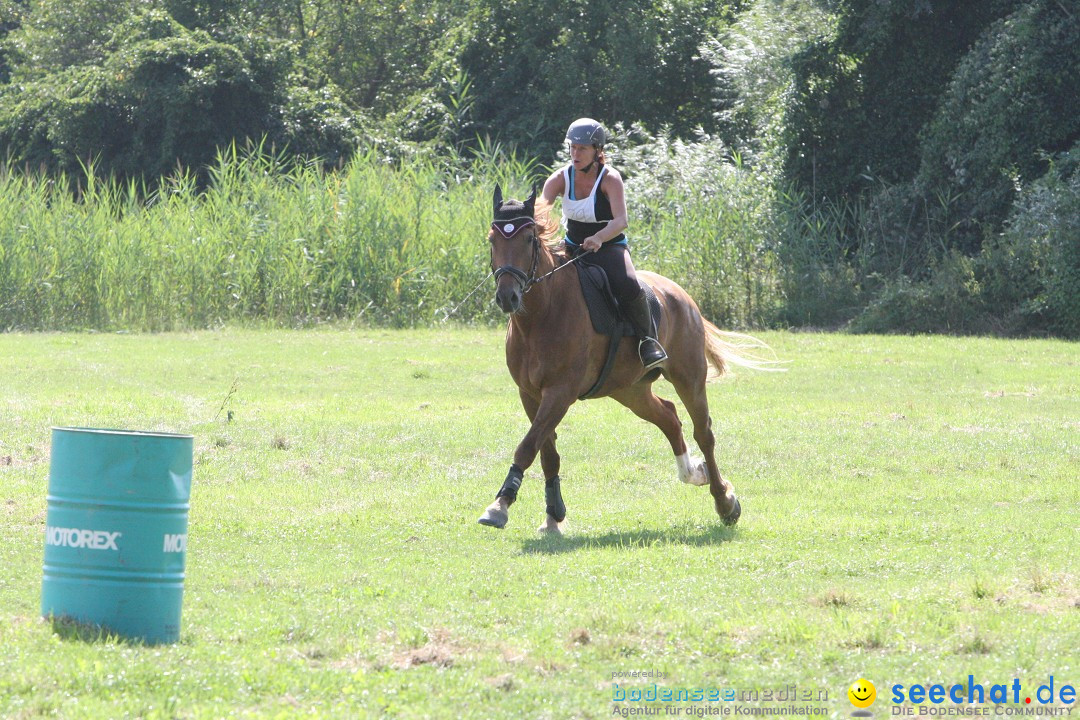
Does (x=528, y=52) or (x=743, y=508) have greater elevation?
(x=528, y=52)

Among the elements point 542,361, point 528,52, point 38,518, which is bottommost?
point 38,518

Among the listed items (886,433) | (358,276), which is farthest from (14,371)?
(886,433)


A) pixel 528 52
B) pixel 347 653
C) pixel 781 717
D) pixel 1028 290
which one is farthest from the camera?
pixel 528 52

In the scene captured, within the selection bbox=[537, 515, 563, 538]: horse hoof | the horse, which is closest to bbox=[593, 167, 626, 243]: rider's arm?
the horse

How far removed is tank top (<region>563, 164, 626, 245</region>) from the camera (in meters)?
9.30

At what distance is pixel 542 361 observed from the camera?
29.5 ft

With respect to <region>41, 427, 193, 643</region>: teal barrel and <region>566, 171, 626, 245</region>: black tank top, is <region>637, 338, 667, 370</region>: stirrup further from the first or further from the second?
<region>41, 427, 193, 643</region>: teal barrel

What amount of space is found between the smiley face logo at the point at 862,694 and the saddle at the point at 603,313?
4.46m

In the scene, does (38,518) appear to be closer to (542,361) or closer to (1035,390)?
(542,361)

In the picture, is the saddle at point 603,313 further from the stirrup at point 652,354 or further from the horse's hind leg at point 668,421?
the horse's hind leg at point 668,421

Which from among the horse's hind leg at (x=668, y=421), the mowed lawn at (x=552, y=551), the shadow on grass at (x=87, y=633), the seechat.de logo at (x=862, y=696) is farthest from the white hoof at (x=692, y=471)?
the shadow on grass at (x=87, y=633)

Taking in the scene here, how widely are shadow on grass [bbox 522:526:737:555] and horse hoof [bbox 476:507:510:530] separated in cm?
21

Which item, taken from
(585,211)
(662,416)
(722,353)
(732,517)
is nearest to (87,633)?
(585,211)

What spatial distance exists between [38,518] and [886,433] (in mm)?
8276
